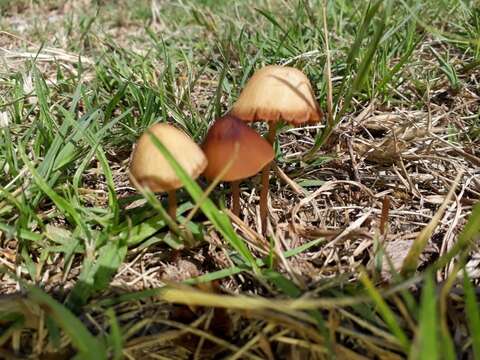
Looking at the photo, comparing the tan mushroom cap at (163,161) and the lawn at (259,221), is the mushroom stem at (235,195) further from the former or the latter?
the tan mushroom cap at (163,161)

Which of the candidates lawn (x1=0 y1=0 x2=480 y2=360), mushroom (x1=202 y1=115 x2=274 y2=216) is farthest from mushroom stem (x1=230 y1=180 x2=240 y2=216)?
mushroom (x1=202 y1=115 x2=274 y2=216)

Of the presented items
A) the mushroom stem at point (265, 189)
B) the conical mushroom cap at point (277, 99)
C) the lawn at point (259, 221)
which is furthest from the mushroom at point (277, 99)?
the lawn at point (259, 221)

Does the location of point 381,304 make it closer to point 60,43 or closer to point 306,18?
point 306,18

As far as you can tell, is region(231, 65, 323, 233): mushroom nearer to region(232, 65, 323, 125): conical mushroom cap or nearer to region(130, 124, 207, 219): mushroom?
region(232, 65, 323, 125): conical mushroom cap

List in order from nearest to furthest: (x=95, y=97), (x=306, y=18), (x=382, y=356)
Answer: (x=382, y=356)
(x=95, y=97)
(x=306, y=18)

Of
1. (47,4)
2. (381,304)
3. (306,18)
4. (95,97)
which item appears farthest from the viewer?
(47,4)

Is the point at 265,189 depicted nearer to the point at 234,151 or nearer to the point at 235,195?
the point at 235,195

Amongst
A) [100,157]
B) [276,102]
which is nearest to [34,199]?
[100,157]
